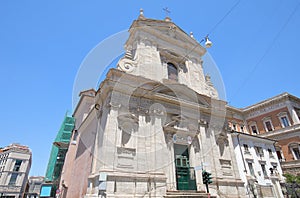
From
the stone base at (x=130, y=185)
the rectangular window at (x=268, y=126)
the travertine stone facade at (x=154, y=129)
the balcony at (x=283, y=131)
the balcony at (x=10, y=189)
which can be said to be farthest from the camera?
the balcony at (x=10, y=189)

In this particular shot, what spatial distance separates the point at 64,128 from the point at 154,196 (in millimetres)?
20782

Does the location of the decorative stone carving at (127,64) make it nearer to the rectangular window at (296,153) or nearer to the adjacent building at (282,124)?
the adjacent building at (282,124)

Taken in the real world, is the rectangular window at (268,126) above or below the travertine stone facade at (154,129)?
above

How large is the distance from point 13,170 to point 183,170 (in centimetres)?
4070

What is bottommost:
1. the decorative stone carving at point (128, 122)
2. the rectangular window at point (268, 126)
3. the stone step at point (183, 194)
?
the stone step at point (183, 194)

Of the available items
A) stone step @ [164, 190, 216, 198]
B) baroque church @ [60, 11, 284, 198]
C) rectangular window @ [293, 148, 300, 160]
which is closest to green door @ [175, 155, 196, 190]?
baroque church @ [60, 11, 284, 198]

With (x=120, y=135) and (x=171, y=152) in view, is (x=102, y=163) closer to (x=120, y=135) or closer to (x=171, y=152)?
(x=120, y=135)

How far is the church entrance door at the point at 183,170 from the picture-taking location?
1173 cm

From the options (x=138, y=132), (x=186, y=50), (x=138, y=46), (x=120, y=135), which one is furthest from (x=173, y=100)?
(x=186, y=50)

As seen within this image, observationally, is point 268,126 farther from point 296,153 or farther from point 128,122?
point 128,122

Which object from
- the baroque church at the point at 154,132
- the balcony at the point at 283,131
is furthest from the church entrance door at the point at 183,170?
the balcony at the point at 283,131

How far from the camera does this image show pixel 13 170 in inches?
1479

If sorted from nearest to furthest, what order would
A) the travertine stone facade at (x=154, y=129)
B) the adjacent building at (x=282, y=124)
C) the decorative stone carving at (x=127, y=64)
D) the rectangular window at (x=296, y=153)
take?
the travertine stone facade at (x=154, y=129)
the decorative stone carving at (x=127, y=64)
the rectangular window at (x=296, y=153)
the adjacent building at (x=282, y=124)

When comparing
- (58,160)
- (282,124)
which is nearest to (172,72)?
(282,124)
